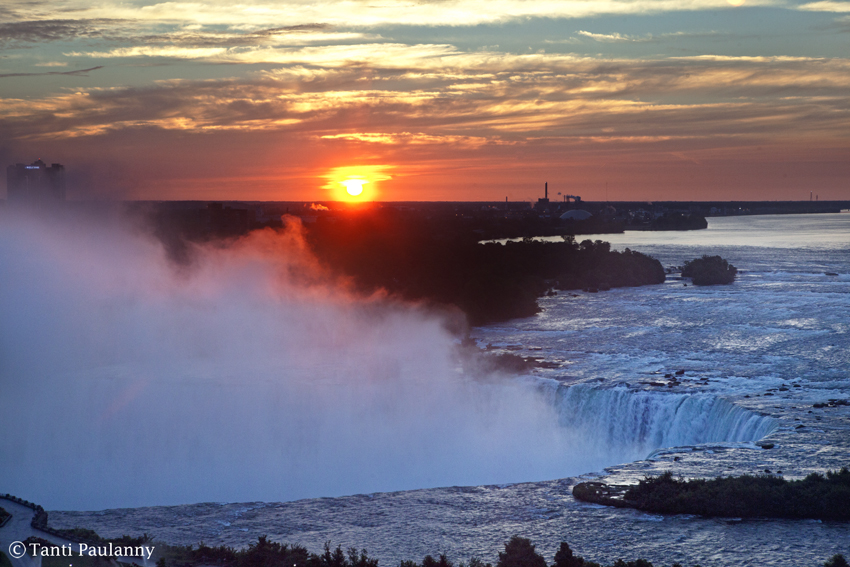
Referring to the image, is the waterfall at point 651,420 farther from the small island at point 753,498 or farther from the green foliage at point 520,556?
the green foliage at point 520,556

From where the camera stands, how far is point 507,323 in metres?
57.7

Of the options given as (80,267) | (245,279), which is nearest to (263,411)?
(245,279)

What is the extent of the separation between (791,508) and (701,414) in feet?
31.5

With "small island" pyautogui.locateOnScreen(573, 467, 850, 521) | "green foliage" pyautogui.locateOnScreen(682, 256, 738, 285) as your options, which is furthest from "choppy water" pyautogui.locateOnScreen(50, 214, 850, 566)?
"green foliage" pyautogui.locateOnScreen(682, 256, 738, 285)

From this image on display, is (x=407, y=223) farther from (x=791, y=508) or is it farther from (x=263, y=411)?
(x=791, y=508)

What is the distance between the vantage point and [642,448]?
99.8 ft

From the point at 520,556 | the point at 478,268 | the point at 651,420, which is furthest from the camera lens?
the point at 478,268

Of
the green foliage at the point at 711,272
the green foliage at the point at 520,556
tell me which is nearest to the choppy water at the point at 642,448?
the green foliage at the point at 520,556

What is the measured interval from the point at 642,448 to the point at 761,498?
9650 millimetres

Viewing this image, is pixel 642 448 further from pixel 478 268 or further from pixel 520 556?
pixel 478 268

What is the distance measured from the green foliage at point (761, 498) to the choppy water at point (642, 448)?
13.2 inches

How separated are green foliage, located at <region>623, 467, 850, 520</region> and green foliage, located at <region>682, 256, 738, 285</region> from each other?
2296 inches

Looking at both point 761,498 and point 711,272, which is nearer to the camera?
point 761,498

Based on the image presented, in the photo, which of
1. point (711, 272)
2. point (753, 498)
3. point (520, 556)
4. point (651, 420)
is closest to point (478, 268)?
point (711, 272)
